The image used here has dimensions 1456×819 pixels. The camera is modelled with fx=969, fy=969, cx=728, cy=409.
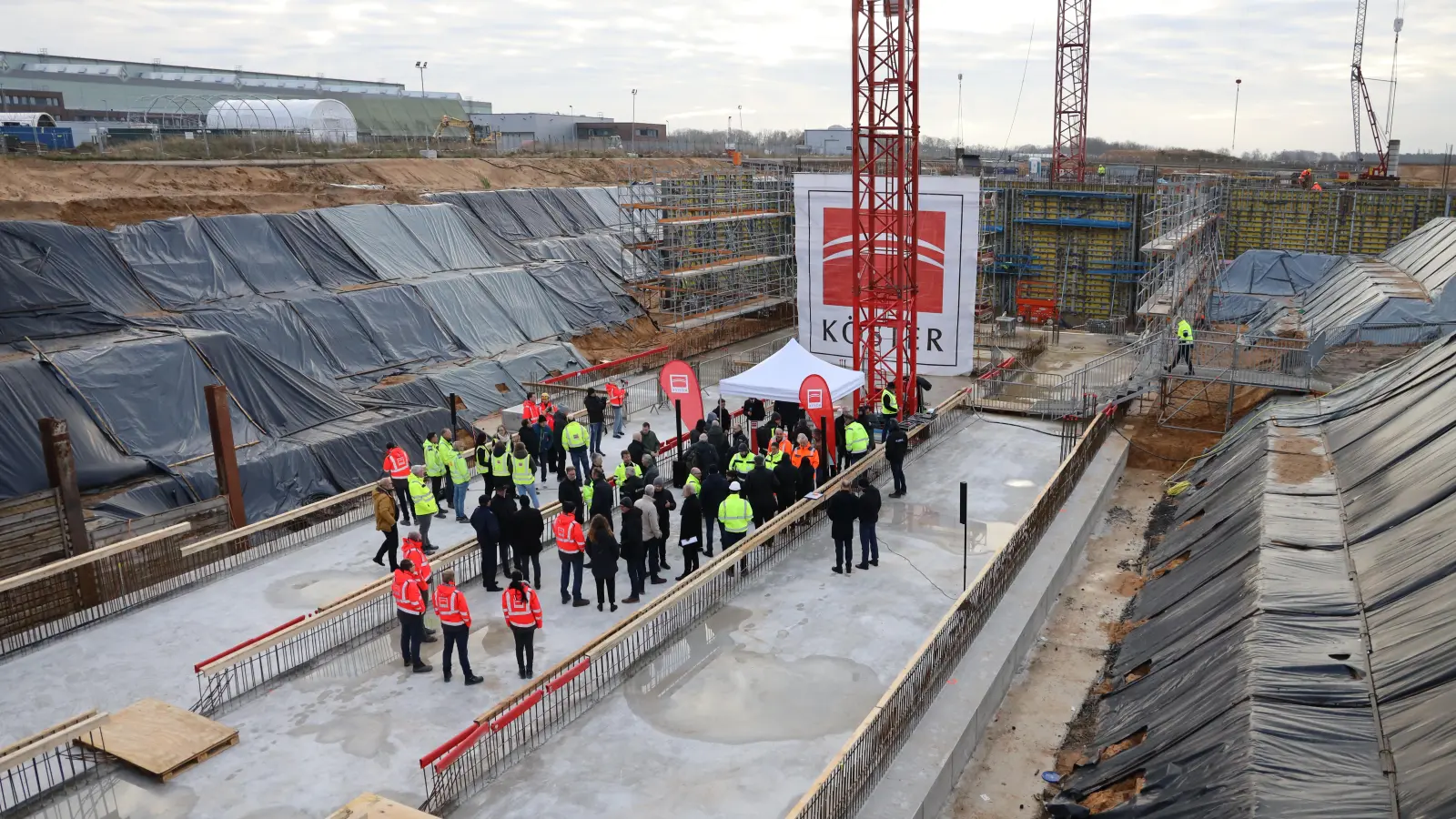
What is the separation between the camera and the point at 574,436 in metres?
17.6

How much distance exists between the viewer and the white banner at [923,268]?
24172 millimetres

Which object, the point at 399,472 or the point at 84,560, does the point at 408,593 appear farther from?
the point at 84,560

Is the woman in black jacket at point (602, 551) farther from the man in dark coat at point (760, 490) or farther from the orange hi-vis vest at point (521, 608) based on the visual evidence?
the man in dark coat at point (760, 490)

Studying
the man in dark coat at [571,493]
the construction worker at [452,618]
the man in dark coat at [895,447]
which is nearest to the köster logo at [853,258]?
the man in dark coat at [895,447]

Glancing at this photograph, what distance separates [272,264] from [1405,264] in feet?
119

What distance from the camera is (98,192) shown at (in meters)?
31.9

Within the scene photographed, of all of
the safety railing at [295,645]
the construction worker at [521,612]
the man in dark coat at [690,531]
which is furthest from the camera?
the man in dark coat at [690,531]

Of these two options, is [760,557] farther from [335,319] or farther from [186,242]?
[186,242]

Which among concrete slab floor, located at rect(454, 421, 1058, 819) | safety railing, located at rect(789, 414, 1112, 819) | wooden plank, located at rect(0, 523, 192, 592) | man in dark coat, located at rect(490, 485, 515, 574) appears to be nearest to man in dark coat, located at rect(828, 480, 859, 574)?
concrete slab floor, located at rect(454, 421, 1058, 819)

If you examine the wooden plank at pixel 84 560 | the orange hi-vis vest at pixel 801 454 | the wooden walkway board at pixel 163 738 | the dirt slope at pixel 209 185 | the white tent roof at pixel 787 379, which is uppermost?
the dirt slope at pixel 209 185

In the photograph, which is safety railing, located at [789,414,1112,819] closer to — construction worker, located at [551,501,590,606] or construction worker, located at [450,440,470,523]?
construction worker, located at [551,501,590,606]

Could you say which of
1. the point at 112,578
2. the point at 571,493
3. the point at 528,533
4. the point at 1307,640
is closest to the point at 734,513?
the point at 571,493

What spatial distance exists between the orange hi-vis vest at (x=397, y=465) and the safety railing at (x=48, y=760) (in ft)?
20.0

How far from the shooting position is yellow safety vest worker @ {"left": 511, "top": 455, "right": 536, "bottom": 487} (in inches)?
614
